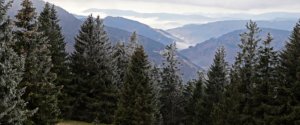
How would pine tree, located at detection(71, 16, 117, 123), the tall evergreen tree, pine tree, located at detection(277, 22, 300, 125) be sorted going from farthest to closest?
pine tree, located at detection(71, 16, 117, 123) < the tall evergreen tree < pine tree, located at detection(277, 22, 300, 125)

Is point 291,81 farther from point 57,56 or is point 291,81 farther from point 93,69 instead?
point 57,56

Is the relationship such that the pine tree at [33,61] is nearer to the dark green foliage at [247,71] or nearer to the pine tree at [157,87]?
the dark green foliage at [247,71]

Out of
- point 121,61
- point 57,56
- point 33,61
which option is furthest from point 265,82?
point 121,61

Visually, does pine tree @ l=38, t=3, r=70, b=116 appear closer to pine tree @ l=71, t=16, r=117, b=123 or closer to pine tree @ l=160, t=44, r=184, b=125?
pine tree @ l=71, t=16, r=117, b=123

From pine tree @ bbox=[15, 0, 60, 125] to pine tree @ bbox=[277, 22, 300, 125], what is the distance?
904 inches

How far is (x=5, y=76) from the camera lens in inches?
920

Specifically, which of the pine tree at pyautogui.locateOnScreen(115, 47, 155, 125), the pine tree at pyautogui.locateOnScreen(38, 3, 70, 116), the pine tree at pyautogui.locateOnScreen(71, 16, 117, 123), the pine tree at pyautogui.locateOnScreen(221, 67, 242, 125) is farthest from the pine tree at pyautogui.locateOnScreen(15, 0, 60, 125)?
the pine tree at pyautogui.locateOnScreen(71, 16, 117, 123)

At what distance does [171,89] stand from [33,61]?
44707mm

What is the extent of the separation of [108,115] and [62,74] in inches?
347

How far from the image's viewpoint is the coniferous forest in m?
34.1

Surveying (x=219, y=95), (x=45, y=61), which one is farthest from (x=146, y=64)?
(x=45, y=61)

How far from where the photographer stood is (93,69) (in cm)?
6638

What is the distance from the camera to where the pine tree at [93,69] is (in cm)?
6594

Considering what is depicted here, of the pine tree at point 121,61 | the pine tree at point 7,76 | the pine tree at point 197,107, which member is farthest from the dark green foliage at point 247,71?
the pine tree at point 7,76
